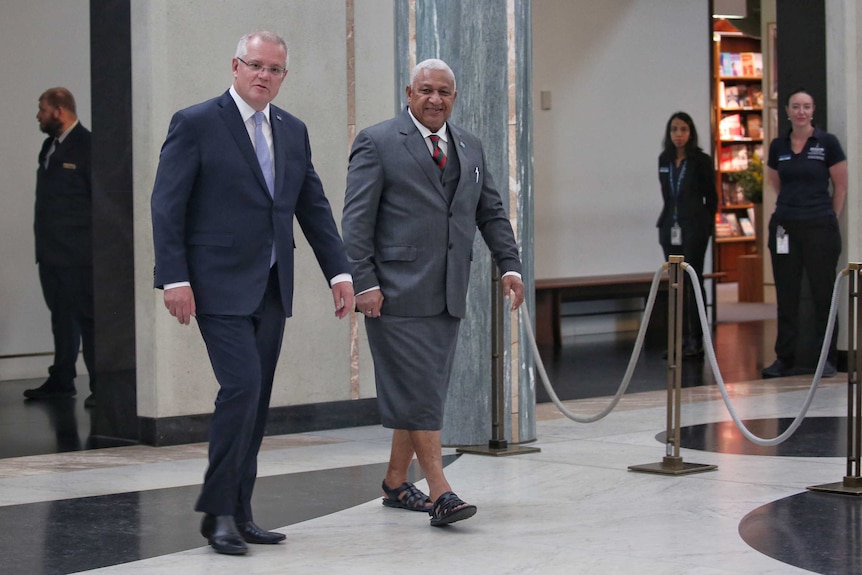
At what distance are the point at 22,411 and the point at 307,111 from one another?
8.75ft

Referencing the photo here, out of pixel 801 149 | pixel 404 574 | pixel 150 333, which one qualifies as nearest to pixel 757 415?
pixel 801 149

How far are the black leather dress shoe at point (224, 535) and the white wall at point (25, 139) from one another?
611 centimetres

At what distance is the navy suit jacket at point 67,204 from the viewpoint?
9250mm

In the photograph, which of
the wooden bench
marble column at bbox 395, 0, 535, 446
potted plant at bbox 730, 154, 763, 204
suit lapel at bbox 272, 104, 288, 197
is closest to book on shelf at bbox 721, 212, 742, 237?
potted plant at bbox 730, 154, 763, 204

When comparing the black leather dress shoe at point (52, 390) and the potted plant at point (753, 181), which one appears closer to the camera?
the black leather dress shoe at point (52, 390)

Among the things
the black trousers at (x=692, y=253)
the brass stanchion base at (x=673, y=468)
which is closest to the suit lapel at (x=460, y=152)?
the brass stanchion base at (x=673, y=468)

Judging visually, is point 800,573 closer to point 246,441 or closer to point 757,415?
point 246,441

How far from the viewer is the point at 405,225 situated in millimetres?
5355

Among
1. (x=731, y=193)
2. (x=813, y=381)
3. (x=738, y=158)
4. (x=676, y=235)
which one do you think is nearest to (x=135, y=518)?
(x=813, y=381)

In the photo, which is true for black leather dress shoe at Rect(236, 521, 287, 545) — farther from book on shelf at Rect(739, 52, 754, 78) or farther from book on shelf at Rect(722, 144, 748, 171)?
book on shelf at Rect(739, 52, 754, 78)

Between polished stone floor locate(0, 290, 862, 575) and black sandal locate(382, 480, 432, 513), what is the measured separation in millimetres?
57

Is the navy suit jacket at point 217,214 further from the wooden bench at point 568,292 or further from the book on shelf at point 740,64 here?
the book on shelf at point 740,64

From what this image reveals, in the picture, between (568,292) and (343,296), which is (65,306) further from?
(568,292)

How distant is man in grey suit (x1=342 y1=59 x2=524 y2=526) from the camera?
209 inches
